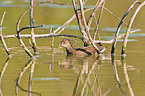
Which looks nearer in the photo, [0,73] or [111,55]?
[0,73]

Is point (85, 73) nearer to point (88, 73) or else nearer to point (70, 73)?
point (88, 73)

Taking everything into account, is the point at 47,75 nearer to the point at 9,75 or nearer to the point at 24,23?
the point at 9,75

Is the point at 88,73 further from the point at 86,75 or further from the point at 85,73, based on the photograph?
the point at 86,75

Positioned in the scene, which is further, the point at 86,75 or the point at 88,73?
the point at 88,73

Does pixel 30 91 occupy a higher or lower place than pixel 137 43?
higher

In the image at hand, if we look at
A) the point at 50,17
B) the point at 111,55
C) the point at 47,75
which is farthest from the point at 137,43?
the point at 50,17

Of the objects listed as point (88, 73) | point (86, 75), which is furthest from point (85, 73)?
point (86, 75)

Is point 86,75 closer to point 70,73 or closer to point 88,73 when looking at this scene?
point 88,73

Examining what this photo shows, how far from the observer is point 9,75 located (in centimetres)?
913

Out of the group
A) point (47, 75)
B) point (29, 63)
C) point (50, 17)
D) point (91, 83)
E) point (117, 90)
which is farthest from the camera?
point (50, 17)

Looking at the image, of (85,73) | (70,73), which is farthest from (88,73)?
(70,73)

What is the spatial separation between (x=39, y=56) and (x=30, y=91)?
4.15 metres

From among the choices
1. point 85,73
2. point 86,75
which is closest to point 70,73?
point 85,73

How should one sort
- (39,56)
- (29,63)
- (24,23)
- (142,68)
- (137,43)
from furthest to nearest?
(24,23) → (137,43) → (39,56) → (29,63) → (142,68)
